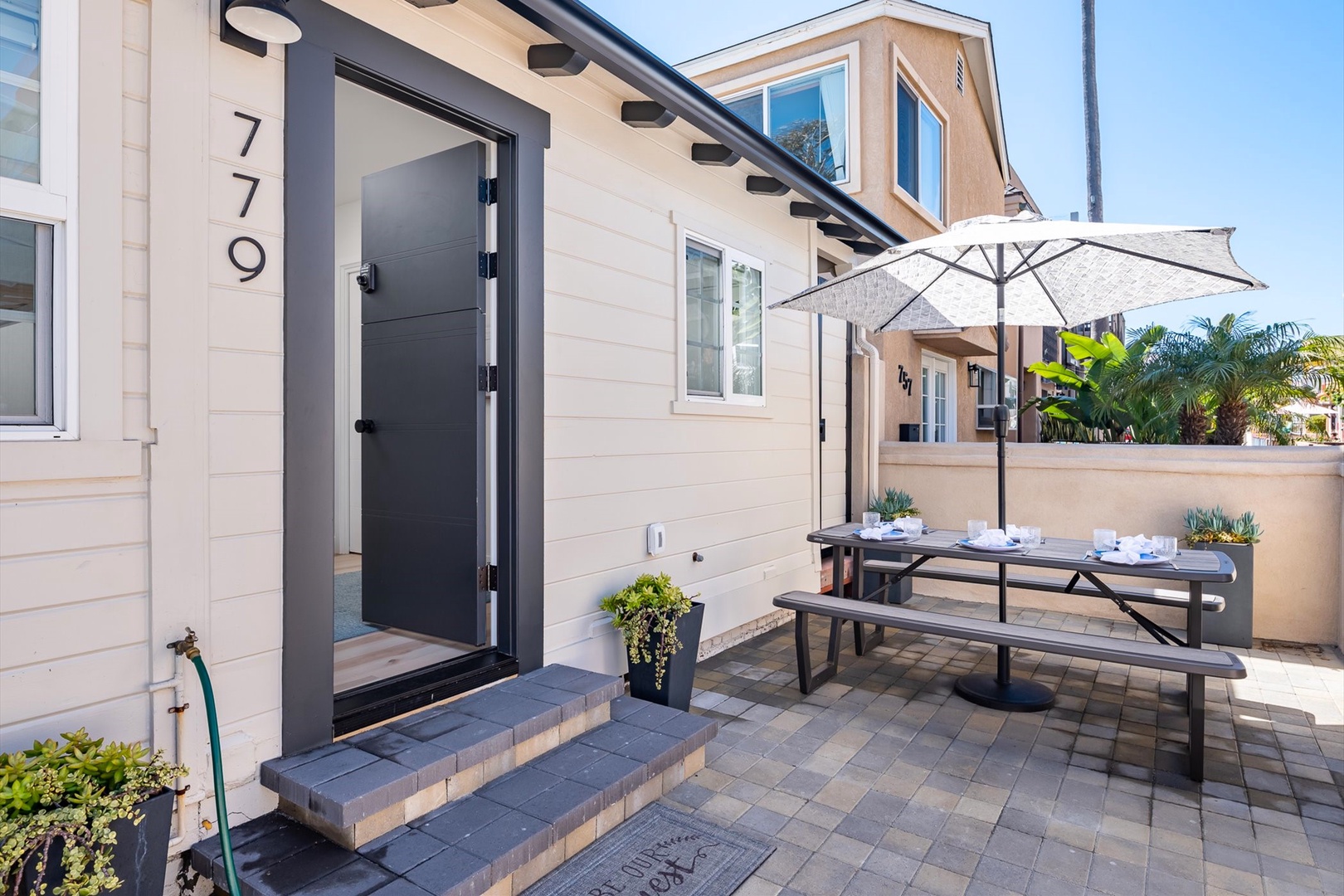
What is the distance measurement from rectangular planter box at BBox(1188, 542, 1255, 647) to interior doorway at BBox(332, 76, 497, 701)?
4.98 metres

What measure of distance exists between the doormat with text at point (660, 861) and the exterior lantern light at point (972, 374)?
984 cm

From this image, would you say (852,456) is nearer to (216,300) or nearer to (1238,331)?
(1238,331)

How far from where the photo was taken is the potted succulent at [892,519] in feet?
20.3

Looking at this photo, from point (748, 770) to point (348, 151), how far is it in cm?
444

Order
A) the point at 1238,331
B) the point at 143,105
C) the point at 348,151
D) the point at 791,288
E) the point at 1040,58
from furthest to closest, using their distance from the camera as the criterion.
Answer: the point at 1040,58, the point at 1238,331, the point at 791,288, the point at 348,151, the point at 143,105

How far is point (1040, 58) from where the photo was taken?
814 inches

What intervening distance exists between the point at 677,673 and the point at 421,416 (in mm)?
1789

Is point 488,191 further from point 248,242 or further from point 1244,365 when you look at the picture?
point 1244,365

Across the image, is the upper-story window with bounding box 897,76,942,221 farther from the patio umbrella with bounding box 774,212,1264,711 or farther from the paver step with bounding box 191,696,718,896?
the paver step with bounding box 191,696,718,896

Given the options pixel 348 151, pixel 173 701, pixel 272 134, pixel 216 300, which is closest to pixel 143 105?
pixel 272 134

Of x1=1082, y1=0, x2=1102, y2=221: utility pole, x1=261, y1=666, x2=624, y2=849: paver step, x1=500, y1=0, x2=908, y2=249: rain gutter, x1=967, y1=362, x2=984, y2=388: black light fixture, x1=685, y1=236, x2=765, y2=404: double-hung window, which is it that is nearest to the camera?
x1=261, y1=666, x2=624, y2=849: paver step

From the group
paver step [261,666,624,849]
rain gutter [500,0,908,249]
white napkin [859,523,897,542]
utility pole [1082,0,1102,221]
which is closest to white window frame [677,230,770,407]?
rain gutter [500,0,908,249]

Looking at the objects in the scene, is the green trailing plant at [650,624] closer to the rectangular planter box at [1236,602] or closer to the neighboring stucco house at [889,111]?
the neighboring stucco house at [889,111]

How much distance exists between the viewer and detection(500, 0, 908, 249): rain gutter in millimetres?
2898
